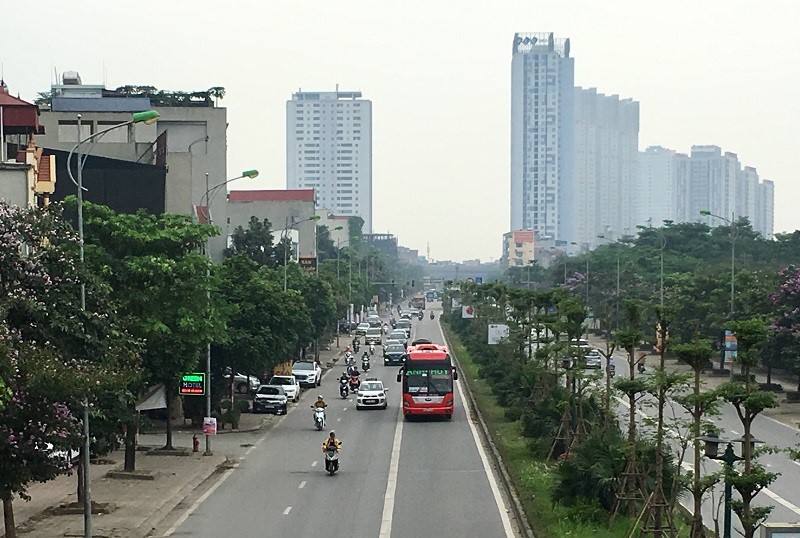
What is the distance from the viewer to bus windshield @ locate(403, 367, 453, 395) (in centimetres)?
4959

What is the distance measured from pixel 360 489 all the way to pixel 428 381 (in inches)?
663

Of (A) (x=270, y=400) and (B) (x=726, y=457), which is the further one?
(A) (x=270, y=400)

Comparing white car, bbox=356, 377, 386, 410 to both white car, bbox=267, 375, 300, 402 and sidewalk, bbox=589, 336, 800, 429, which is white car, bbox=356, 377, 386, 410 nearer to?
white car, bbox=267, 375, 300, 402

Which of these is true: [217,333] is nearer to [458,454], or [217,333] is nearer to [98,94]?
[458,454]

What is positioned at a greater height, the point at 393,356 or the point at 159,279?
the point at 159,279

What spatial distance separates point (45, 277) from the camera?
2331cm

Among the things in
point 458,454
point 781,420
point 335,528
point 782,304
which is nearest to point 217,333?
point 458,454

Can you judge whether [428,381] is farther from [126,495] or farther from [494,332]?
[494,332]

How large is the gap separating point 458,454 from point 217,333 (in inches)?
323

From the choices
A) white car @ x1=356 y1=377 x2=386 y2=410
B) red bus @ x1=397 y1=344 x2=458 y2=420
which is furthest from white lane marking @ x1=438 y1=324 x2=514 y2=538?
white car @ x1=356 y1=377 x2=386 y2=410

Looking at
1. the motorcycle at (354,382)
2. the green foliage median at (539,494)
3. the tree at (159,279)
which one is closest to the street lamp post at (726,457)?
the green foliage median at (539,494)

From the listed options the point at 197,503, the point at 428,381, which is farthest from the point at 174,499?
the point at 428,381

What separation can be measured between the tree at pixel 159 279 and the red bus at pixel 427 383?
13.3 metres

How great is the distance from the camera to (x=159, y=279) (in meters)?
35.1
